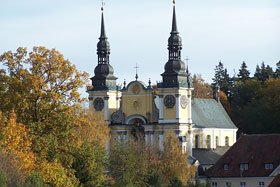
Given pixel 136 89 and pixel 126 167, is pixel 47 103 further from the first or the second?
pixel 136 89

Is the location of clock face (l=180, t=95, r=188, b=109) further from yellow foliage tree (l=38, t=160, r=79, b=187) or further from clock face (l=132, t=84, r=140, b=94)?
yellow foliage tree (l=38, t=160, r=79, b=187)

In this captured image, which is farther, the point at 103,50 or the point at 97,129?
the point at 103,50

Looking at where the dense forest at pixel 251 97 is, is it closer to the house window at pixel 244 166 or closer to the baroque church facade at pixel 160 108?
the baroque church facade at pixel 160 108

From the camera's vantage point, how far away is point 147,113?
345ft

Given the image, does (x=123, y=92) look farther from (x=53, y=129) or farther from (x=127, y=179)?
(x=53, y=129)

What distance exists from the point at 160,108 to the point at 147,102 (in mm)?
3771

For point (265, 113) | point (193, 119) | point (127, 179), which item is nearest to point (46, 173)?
point (127, 179)

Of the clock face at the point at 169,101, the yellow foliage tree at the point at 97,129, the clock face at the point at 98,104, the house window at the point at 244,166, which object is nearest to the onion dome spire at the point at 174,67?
the clock face at the point at 169,101

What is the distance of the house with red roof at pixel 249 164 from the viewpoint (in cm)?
9119

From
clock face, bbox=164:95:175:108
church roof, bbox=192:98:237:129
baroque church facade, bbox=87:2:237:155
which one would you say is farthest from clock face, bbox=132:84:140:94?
→ church roof, bbox=192:98:237:129

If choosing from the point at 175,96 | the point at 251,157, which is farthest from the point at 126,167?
the point at 175,96

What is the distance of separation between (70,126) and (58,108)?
1.37 m

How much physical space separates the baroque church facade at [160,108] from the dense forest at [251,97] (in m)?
5.56

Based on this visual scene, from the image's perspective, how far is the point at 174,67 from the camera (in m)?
102
